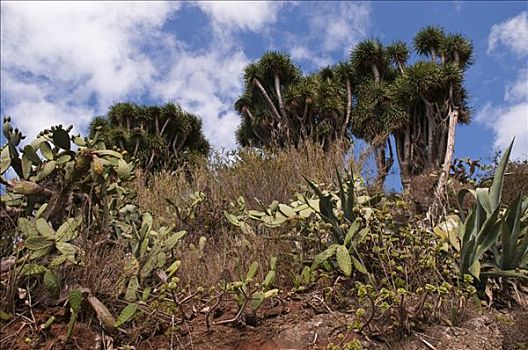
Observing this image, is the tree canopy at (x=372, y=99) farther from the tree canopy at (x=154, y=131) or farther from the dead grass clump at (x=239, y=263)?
the dead grass clump at (x=239, y=263)

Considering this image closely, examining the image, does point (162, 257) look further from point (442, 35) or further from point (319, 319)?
point (442, 35)

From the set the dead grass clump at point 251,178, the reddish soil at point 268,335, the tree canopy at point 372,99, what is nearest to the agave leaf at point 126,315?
the reddish soil at point 268,335

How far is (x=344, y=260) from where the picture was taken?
3268 millimetres

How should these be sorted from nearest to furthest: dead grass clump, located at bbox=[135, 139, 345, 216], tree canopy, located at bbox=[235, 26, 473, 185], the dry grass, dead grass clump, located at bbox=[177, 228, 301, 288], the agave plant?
1. the agave plant
2. dead grass clump, located at bbox=[177, 228, 301, 288]
3. the dry grass
4. dead grass clump, located at bbox=[135, 139, 345, 216]
5. tree canopy, located at bbox=[235, 26, 473, 185]

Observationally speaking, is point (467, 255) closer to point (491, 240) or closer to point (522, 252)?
point (491, 240)

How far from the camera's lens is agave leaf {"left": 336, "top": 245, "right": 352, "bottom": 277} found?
3229mm

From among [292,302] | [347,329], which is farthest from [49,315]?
[347,329]

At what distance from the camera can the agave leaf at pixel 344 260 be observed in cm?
323

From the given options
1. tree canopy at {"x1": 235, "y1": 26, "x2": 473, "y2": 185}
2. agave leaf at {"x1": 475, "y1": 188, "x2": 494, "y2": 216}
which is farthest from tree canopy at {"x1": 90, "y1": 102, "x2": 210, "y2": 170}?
agave leaf at {"x1": 475, "y1": 188, "x2": 494, "y2": 216}

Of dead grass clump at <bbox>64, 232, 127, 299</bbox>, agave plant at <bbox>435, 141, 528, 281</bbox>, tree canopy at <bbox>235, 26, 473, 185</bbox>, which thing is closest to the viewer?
dead grass clump at <bbox>64, 232, 127, 299</bbox>

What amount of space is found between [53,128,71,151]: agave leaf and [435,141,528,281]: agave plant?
2746 millimetres

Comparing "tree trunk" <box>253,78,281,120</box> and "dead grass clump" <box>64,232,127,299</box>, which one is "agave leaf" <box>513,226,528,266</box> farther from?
"tree trunk" <box>253,78,281,120</box>

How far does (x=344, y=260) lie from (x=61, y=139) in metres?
2.00

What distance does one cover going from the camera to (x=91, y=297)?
9.43 ft
